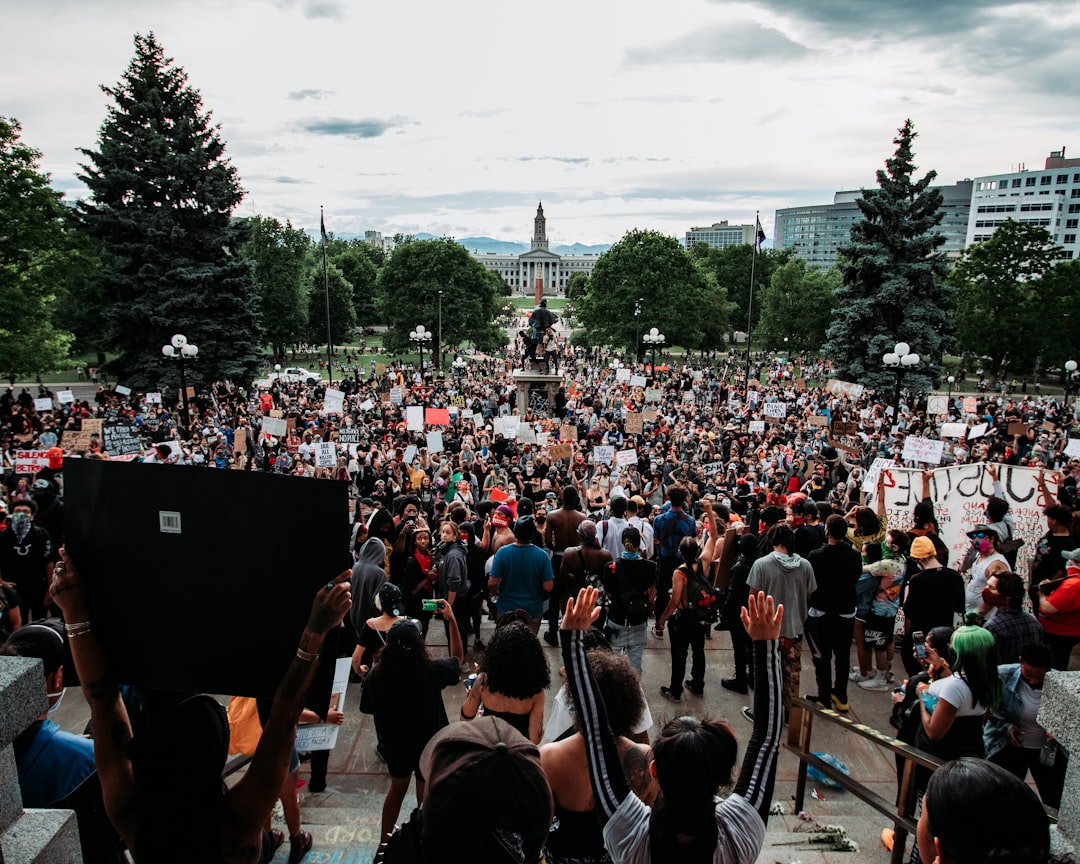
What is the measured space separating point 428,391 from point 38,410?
13007mm

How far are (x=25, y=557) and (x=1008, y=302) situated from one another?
56.6 metres

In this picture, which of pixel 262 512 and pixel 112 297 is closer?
pixel 262 512

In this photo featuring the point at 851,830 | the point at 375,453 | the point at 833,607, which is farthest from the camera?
the point at 375,453

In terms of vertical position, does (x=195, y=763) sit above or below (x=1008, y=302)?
below

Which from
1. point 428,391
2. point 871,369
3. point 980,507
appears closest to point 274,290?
point 428,391

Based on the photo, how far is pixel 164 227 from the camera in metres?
28.3

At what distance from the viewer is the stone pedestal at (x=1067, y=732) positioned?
7.00ft

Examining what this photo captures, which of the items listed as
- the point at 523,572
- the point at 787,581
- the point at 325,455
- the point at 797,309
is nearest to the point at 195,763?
the point at 523,572

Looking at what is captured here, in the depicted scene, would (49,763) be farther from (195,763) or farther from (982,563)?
(982,563)

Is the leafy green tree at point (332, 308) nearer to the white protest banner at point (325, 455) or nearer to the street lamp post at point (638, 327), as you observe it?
the street lamp post at point (638, 327)

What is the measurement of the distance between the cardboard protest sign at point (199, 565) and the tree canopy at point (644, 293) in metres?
50.5

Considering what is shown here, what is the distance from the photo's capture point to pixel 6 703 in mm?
1922

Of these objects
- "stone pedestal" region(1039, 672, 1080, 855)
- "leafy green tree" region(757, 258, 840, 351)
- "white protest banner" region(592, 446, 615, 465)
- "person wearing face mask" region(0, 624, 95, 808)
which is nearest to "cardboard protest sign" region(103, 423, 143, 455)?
"white protest banner" region(592, 446, 615, 465)

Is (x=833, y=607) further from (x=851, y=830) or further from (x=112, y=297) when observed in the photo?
(x=112, y=297)
